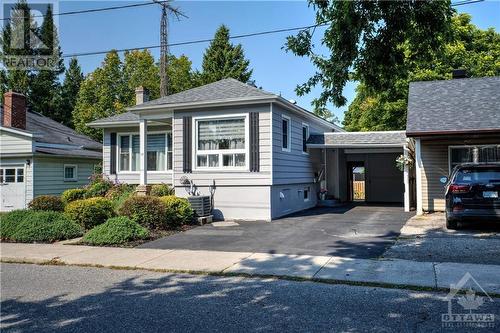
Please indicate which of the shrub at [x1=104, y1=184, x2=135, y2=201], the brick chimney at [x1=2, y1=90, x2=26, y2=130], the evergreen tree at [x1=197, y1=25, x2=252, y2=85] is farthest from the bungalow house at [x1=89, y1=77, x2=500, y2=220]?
the evergreen tree at [x1=197, y1=25, x2=252, y2=85]

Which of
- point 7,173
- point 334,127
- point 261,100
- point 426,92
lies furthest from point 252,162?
point 7,173

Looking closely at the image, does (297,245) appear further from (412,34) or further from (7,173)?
(7,173)

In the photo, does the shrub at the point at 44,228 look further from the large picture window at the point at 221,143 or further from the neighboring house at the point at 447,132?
the neighboring house at the point at 447,132

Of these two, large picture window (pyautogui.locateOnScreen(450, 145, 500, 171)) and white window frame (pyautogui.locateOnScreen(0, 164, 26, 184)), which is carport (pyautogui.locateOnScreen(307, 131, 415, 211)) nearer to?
large picture window (pyautogui.locateOnScreen(450, 145, 500, 171))

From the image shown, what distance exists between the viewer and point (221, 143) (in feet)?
48.3

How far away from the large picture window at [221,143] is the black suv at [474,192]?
674 cm

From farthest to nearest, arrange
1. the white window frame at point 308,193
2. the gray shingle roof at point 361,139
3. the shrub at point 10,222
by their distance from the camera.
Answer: the white window frame at point 308,193 < the gray shingle roof at point 361,139 < the shrub at point 10,222

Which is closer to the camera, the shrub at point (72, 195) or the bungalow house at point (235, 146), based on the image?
the bungalow house at point (235, 146)

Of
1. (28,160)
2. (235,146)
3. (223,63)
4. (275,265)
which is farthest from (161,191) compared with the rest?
(223,63)

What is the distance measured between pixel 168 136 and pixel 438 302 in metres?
14.8

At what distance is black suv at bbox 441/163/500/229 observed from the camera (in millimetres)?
9843

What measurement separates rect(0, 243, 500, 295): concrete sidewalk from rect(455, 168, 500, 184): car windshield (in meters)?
3.66

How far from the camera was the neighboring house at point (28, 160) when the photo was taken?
1908 centimetres

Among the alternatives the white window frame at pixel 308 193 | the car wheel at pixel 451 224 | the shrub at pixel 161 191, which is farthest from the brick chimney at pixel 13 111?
the car wheel at pixel 451 224
